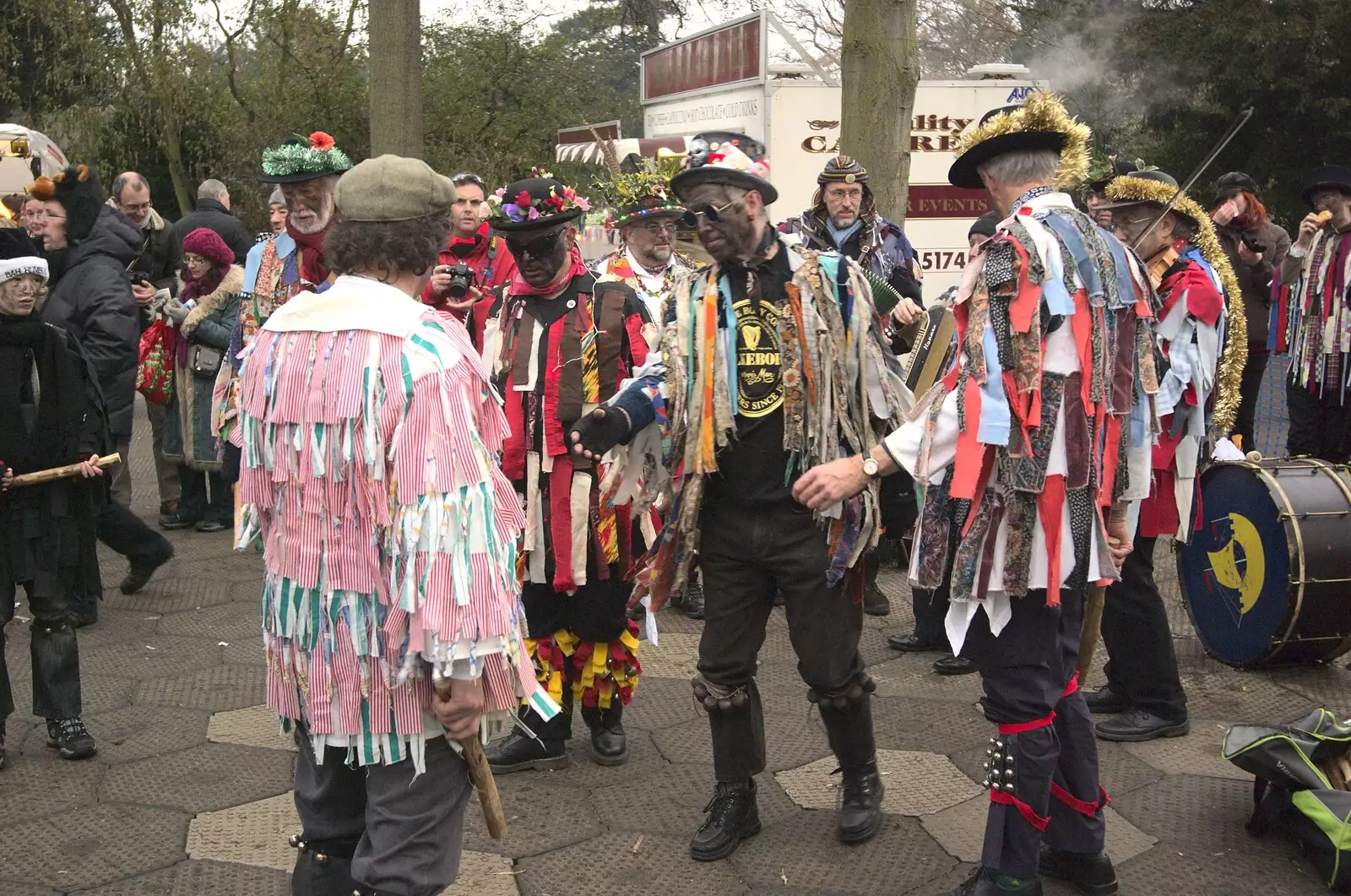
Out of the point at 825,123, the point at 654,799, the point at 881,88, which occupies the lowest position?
the point at 654,799

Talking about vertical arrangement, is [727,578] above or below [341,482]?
below

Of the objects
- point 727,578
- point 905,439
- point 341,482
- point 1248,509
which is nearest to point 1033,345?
point 905,439

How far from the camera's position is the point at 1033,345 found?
3127mm

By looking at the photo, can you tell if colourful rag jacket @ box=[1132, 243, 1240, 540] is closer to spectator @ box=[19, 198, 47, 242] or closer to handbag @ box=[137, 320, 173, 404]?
spectator @ box=[19, 198, 47, 242]

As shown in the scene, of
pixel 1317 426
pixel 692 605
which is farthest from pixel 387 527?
pixel 1317 426

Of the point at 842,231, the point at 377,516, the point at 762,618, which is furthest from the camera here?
the point at 842,231

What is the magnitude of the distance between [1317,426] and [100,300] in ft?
21.9

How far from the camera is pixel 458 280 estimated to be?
15.9 ft

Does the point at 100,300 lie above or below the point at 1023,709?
above

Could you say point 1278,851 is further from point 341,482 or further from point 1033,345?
point 341,482

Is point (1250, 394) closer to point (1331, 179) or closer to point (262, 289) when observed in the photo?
point (1331, 179)

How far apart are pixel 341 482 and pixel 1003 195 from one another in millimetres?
1874

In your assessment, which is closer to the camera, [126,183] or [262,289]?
[262,289]

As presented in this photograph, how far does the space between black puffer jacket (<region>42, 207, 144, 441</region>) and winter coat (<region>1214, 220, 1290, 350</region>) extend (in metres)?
6.68
